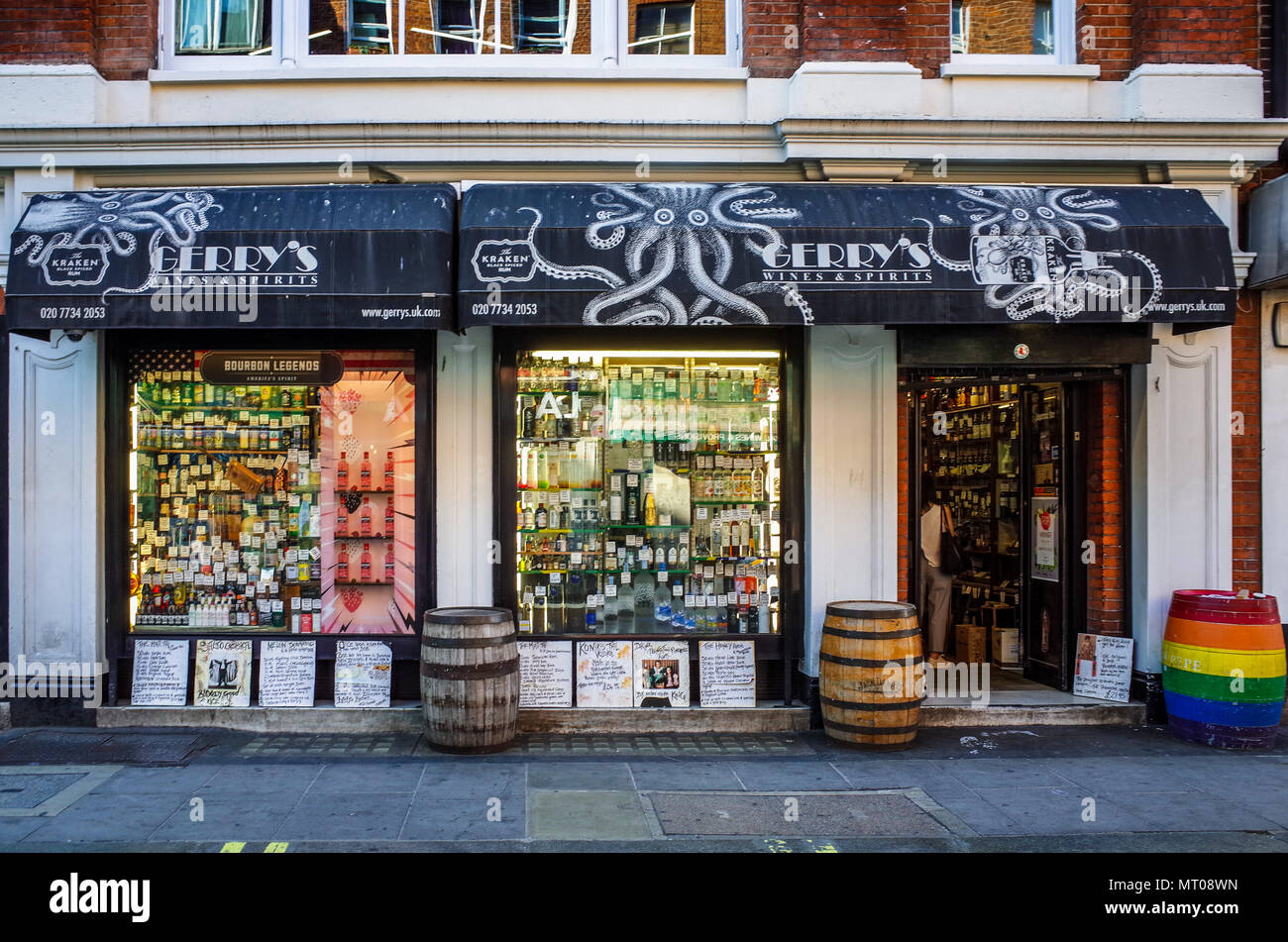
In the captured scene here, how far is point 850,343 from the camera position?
313 inches

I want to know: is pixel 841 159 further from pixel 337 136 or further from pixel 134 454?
pixel 134 454

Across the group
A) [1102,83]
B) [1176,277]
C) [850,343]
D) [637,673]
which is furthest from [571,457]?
[1102,83]

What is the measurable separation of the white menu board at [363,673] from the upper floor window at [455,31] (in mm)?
5007

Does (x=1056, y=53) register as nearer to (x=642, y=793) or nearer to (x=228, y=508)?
(x=642, y=793)

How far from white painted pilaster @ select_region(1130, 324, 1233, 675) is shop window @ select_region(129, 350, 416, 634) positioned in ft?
20.3

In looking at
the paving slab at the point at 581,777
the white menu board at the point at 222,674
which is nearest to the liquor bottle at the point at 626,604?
the paving slab at the point at 581,777

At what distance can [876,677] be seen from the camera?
718 centimetres

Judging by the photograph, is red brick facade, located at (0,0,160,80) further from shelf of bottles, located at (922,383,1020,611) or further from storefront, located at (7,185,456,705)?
shelf of bottles, located at (922,383,1020,611)

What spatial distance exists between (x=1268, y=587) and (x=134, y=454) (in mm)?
9620

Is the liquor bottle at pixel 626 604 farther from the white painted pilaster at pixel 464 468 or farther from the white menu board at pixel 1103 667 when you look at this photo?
the white menu board at pixel 1103 667

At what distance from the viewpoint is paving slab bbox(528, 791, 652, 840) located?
219 inches

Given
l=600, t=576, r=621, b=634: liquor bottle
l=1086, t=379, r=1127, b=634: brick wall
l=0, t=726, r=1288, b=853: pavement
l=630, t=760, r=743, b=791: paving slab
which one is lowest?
l=630, t=760, r=743, b=791: paving slab

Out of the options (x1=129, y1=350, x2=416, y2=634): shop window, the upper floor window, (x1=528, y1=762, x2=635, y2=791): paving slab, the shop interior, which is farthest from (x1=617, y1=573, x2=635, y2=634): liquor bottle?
the upper floor window
